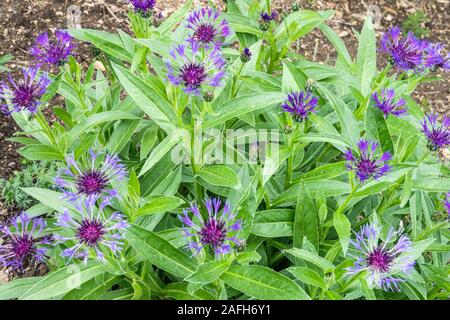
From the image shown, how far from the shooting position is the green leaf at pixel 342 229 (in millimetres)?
1927

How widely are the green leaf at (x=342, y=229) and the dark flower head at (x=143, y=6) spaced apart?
1194 millimetres

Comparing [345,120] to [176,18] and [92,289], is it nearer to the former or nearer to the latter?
[176,18]

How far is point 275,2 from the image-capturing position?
15.3 feet

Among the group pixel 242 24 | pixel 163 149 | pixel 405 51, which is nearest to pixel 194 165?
pixel 163 149

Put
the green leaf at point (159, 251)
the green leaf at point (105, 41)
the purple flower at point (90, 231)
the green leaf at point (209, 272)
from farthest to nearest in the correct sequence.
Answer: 1. the green leaf at point (105, 41)
2. the green leaf at point (159, 251)
3. the green leaf at point (209, 272)
4. the purple flower at point (90, 231)

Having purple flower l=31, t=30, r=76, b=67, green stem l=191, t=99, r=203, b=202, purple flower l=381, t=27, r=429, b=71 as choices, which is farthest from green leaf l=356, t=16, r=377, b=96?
purple flower l=31, t=30, r=76, b=67

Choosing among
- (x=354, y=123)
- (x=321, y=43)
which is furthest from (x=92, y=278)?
(x=321, y=43)

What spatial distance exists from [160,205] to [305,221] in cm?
66

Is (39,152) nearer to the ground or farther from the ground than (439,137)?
farther from the ground

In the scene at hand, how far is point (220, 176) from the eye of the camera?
2.18 meters

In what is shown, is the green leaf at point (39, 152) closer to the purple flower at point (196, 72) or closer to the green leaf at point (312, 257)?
the purple flower at point (196, 72)

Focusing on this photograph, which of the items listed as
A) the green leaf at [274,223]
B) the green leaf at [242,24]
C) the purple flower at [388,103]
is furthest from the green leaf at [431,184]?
the green leaf at [242,24]

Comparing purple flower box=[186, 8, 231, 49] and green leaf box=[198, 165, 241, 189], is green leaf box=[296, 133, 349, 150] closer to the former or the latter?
green leaf box=[198, 165, 241, 189]
